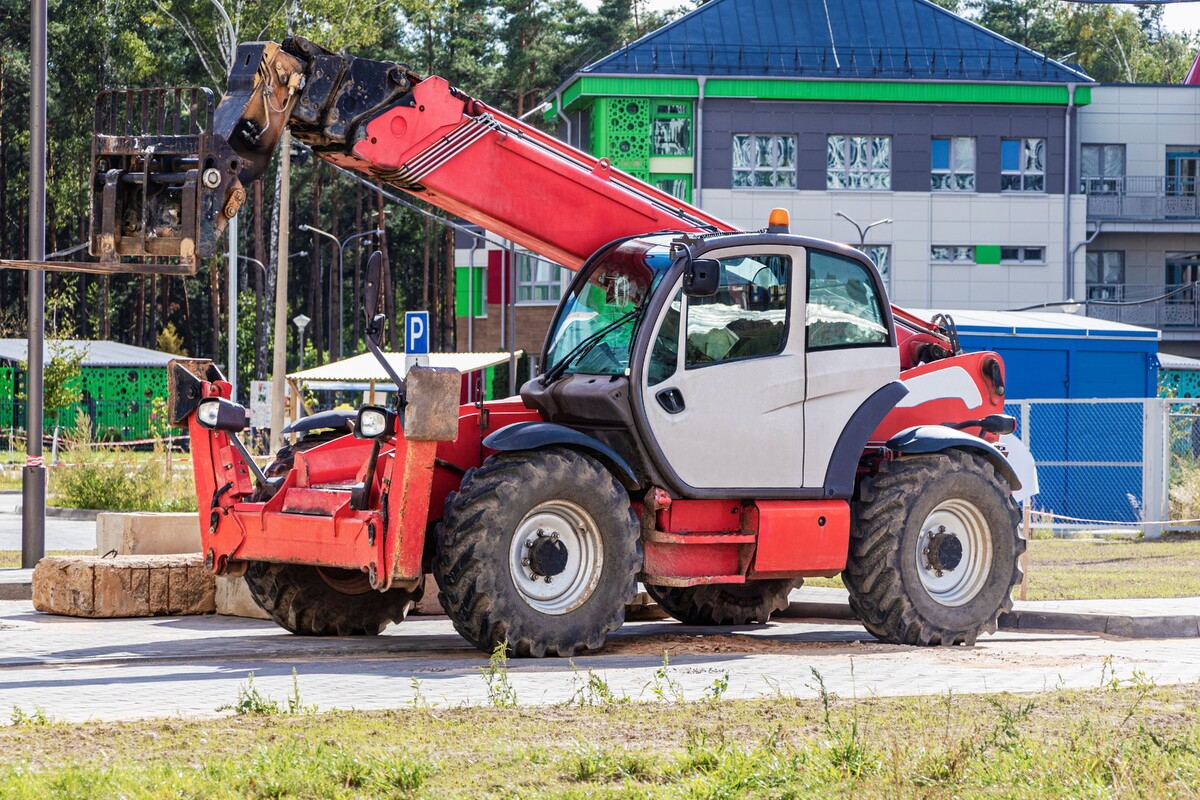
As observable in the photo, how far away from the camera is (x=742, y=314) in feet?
39.5

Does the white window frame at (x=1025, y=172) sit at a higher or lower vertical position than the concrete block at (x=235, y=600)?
higher

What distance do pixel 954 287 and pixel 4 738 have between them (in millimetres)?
54897

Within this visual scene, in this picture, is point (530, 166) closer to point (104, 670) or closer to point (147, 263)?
point (147, 263)

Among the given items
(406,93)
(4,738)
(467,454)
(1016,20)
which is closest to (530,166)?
(406,93)

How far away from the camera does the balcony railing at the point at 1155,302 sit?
2603 inches

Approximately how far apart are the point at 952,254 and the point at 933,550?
160ft

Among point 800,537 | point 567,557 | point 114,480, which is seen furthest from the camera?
point 114,480

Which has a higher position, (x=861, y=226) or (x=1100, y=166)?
(x=1100, y=166)

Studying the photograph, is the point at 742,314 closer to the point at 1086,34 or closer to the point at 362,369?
the point at 362,369

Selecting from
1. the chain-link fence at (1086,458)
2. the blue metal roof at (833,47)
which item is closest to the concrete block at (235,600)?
the chain-link fence at (1086,458)

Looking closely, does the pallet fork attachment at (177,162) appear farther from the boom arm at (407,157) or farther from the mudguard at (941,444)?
the mudguard at (941,444)

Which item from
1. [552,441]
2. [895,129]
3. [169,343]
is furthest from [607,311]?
[169,343]

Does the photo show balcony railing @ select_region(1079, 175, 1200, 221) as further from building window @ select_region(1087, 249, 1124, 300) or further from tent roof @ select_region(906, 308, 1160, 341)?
tent roof @ select_region(906, 308, 1160, 341)

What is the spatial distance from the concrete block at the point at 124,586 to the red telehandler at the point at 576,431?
1.95 metres
